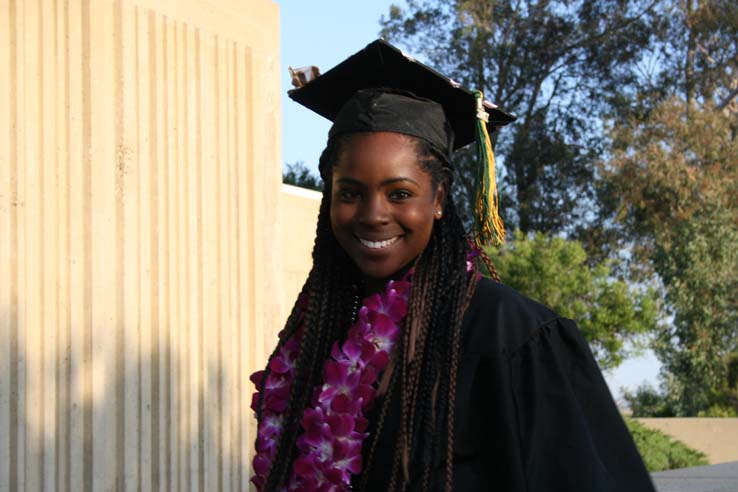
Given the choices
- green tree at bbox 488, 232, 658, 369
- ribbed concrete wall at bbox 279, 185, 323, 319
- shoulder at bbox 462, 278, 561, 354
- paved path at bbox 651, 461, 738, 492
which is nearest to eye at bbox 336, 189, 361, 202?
shoulder at bbox 462, 278, 561, 354

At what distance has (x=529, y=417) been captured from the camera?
2121mm

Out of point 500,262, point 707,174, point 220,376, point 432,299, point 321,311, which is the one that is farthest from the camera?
point 707,174

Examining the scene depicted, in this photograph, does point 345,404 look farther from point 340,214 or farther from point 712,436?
point 712,436

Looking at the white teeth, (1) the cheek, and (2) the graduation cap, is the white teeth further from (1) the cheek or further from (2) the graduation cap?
(2) the graduation cap

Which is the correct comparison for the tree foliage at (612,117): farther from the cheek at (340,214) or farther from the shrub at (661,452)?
the cheek at (340,214)

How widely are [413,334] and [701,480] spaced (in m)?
4.41

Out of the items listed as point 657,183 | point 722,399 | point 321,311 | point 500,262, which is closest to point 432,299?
point 321,311

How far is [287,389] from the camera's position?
8.62ft

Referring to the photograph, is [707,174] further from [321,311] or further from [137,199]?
[321,311]

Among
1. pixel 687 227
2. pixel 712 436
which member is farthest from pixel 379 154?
pixel 687 227

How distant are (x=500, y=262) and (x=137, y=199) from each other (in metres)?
14.0

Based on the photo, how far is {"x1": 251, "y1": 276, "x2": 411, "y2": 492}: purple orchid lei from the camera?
2.30m

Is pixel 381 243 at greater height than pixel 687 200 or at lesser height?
lesser

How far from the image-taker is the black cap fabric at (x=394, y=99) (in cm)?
247
